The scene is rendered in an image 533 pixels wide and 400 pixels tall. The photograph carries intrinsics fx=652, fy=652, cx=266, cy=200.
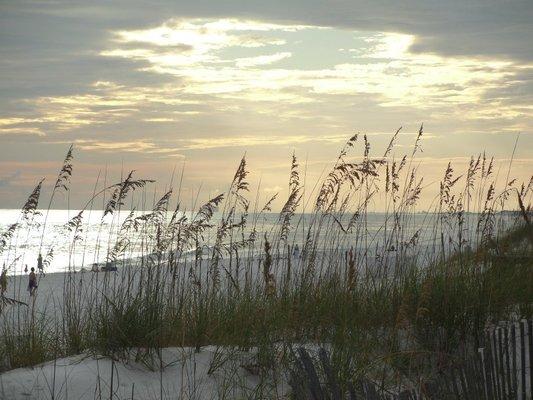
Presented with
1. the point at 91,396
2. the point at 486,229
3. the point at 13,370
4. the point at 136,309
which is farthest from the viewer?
the point at 486,229

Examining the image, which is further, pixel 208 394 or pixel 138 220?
pixel 138 220

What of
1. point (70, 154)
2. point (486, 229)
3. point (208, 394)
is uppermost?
Answer: point (70, 154)

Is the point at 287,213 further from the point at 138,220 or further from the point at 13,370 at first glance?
the point at 13,370

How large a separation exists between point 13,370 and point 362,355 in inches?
95.2

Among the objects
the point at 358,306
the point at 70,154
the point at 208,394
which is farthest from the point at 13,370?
the point at 358,306

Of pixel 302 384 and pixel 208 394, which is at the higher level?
pixel 302 384

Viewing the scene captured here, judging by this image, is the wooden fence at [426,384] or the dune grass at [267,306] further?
the dune grass at [267,306]

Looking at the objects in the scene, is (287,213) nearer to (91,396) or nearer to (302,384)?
(91,396)

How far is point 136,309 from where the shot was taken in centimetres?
479

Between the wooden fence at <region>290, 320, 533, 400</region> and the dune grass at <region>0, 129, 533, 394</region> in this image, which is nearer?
the wooden fence at <region>290, 320, 533, 400</region>

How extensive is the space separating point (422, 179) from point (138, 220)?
367 centimetres

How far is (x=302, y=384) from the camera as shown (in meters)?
3.21

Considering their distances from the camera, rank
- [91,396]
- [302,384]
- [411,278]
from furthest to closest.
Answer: [411,278] → [91,396] → [302,384]

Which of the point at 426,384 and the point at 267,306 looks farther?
the point at 267,306
